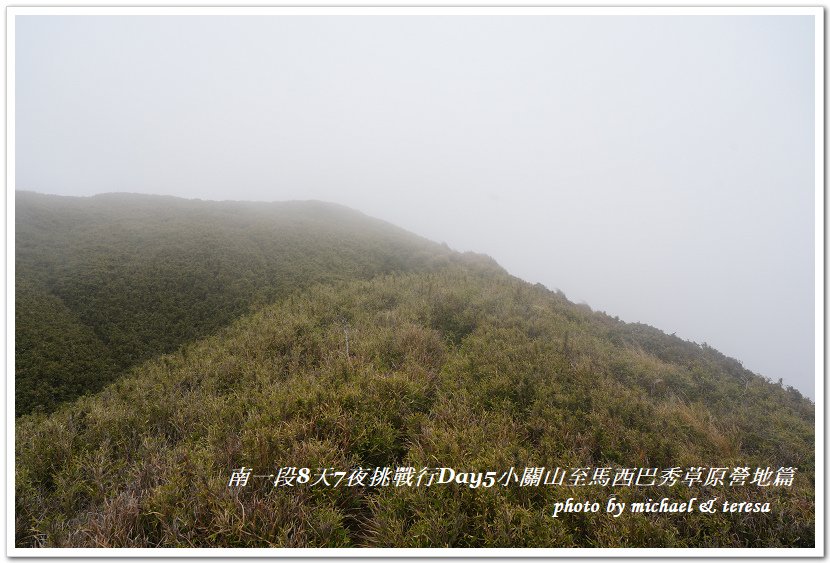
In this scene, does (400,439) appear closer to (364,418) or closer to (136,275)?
(364,418)

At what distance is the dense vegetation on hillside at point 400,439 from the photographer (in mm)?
3322

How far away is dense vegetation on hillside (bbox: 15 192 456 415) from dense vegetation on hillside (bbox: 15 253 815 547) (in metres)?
1.03

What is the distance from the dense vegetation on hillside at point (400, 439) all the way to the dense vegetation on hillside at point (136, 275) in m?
1.03

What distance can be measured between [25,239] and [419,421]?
24284 mm

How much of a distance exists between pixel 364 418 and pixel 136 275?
14.8m

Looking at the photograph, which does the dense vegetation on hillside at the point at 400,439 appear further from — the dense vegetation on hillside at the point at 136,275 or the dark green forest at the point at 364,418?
the dense vegetation on hillside at the point at 136,275

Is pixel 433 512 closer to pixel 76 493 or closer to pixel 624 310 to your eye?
pixel 76 493

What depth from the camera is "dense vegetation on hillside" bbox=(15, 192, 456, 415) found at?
851cm

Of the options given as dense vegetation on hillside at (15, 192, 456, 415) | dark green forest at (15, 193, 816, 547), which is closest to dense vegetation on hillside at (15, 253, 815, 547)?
dark green forest at (15, 193, 816, 547)

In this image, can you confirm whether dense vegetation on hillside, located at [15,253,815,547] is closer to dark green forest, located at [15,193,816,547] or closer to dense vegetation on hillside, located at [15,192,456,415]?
dark green forest, located at [15,193,816,547]

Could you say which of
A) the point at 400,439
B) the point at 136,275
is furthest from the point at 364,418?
the point at 136,275

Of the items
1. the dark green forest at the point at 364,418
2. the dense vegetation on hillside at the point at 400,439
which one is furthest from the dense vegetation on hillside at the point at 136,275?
the dense vegetation on hillside at the point at 400,439

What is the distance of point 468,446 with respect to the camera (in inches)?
167
